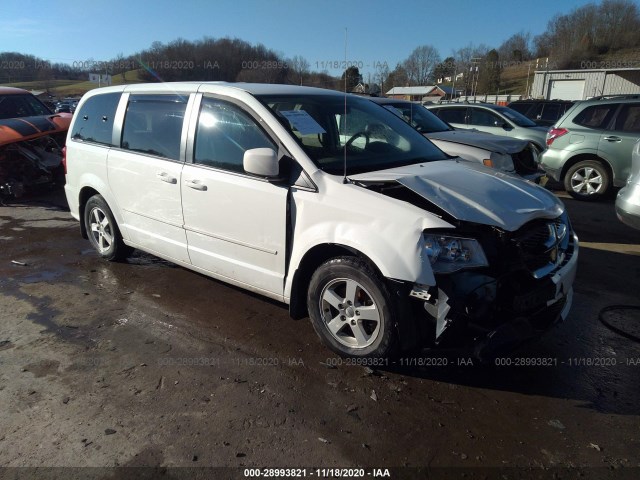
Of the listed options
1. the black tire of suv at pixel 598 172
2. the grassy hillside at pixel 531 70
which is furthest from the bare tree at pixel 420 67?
the black tire of suv at pixel 598 172

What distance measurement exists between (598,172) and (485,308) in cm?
716

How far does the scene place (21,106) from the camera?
31.9 feet

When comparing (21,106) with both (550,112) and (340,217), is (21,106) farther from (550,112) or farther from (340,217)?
(550,112)

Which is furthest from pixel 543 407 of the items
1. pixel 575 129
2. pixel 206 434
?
pixel 575 129

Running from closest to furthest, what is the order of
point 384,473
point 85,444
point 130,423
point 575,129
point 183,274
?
point 384,473, point 85,444, point 130,423, point 183,274, point 575,129

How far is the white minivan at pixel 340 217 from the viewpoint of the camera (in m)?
2.75

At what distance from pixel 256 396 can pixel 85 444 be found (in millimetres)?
974

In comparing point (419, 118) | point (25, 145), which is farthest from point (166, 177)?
point (25, 145)

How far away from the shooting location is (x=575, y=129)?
8617 millimetres

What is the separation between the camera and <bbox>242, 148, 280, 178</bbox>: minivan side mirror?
316cm

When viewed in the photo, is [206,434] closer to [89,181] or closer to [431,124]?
[89,181]

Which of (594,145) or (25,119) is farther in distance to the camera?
(25,119)

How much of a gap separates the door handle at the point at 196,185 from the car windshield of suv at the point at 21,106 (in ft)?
25.3

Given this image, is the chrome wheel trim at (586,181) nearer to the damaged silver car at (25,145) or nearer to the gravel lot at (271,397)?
the gravel lot at (271,397)
